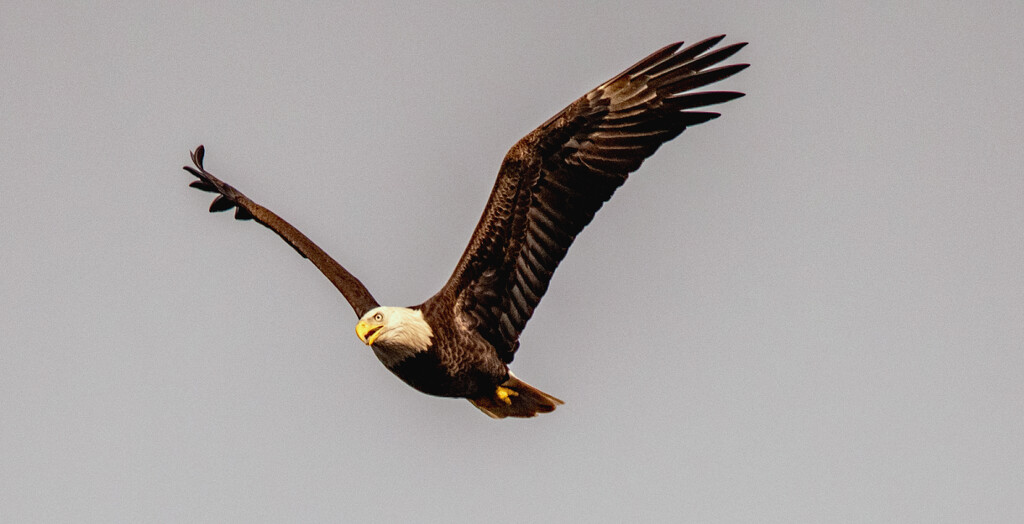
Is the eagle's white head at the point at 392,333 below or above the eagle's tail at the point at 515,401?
above

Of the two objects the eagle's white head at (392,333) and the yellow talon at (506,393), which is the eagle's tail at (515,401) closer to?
the yellow talon at (506,393)

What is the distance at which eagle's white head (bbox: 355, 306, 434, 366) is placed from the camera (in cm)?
1350

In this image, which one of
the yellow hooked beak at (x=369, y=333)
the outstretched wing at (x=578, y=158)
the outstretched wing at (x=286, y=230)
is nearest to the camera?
the yellow hooked beak at (x=369, y=333)

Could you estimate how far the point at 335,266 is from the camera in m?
14.6

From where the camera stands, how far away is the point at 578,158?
45.4ft

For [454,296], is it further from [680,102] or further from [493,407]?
[680,102]

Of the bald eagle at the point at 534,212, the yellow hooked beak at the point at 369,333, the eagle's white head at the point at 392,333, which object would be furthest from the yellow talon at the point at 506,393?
the yellow hooked beak at the point at 369,333

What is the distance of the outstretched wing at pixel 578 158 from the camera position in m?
13.7

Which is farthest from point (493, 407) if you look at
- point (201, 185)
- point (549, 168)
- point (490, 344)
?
point (201, 185)

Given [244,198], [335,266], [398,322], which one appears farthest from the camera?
[244,198]

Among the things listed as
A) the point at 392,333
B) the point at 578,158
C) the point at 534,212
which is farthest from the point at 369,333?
the point at 578,158

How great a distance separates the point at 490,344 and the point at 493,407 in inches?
28.8

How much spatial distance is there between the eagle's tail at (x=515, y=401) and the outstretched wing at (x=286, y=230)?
1.18m

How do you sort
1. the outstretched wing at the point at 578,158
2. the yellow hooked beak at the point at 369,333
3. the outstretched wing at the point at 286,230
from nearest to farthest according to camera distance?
1. the yellow hooked beak at the point at 369,333
2. the outstretched wing at the point at 578,158
3. the outstretched wing at the point at 286,230
